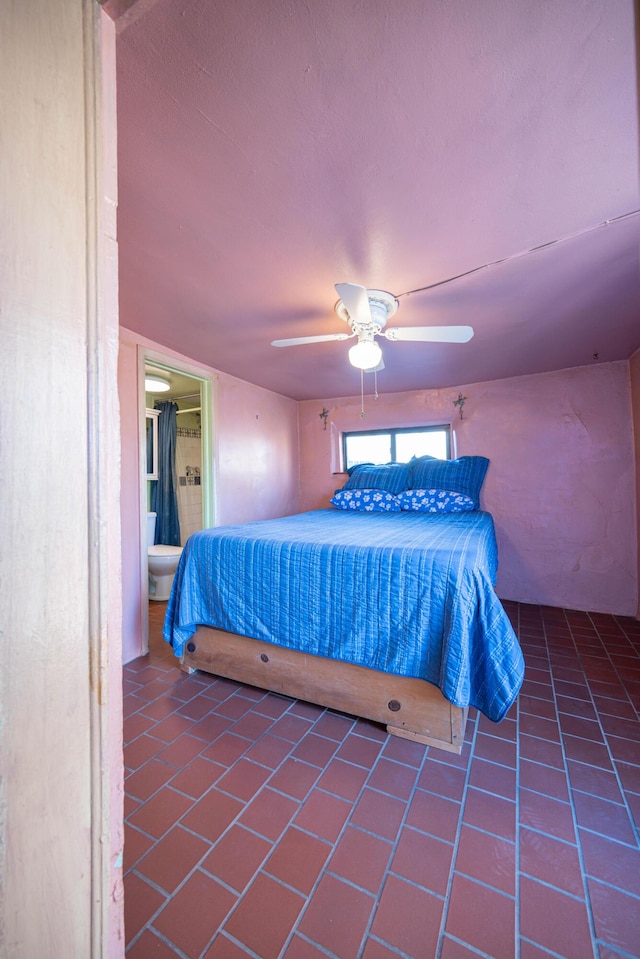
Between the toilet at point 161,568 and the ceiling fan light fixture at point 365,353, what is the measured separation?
2688 millimetres

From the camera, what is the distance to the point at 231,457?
3.48 metres

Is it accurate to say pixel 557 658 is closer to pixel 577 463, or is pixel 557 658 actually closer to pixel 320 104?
pixel 577 463

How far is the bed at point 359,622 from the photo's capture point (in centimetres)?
156

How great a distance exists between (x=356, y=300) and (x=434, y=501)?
7.48ft

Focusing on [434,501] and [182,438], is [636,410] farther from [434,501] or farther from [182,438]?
[182,438]

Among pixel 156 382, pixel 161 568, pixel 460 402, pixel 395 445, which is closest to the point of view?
pixel 156 382

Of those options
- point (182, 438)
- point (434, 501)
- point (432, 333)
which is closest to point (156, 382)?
point (182, 438)

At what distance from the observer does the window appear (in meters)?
4.06

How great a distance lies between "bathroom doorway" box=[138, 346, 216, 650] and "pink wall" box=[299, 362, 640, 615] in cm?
245

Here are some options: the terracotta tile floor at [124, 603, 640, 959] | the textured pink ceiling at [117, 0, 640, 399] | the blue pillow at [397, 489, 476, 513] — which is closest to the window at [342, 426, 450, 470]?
the blue pillow at [397, 489, 476, 513]

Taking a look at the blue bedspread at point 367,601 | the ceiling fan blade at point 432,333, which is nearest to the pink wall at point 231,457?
the blue bedspread at point 367,601

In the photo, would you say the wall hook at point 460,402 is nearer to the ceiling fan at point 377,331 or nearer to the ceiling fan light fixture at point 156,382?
the ceiling fan at point 377,331

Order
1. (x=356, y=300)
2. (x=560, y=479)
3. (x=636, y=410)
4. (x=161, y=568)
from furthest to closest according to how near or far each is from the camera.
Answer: (x=161, y=568) → (x=560, y=479) → (x=636, y=410) → (x=356, y=300)

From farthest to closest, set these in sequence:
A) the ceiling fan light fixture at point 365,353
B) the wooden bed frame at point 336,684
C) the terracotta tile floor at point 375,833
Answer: the ceiling fan light fixture at point 365,353
the wooden bed frame at point 336,684
the terracotta tile floor at point 375,833
